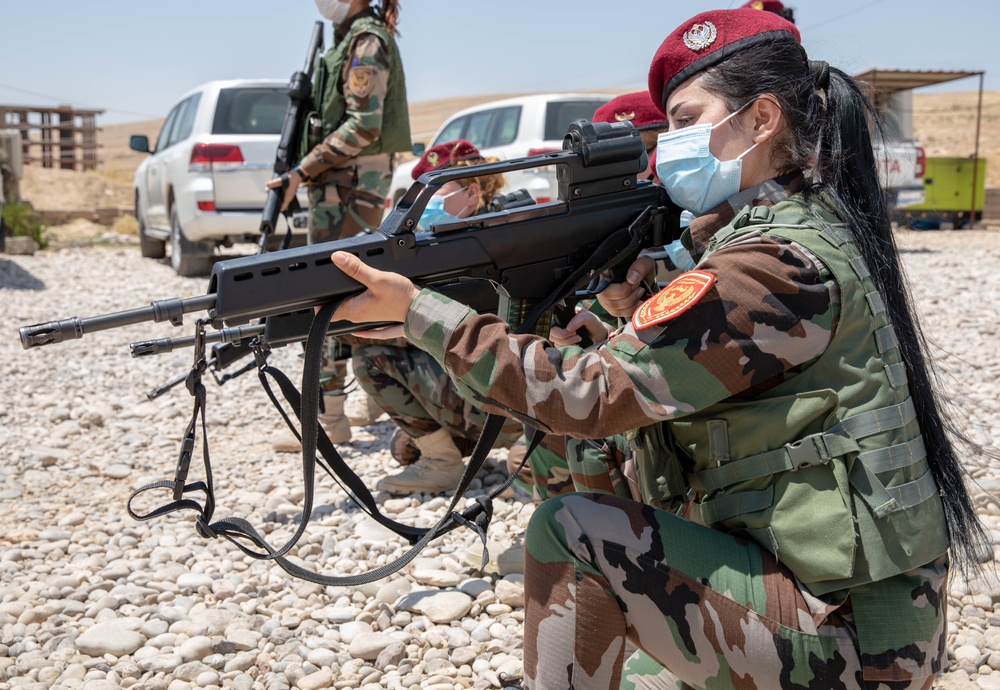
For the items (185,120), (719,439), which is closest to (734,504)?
(719,439)

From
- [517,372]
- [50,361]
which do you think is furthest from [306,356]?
[50,361]

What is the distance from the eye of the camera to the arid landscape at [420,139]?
23.4 meters

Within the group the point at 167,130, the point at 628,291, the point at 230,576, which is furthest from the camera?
the point at 167,130

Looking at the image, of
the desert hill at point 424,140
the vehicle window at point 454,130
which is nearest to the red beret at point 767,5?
the vehicle window at point 454,130

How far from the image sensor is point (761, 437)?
1765mm

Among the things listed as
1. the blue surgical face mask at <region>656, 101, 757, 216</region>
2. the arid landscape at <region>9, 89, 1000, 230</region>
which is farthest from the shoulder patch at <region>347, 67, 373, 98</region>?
the arid landscape at <region>9, 89, 1000, 230</region>

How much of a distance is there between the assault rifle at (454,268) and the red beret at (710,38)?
25 cm

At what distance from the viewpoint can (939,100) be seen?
209 ft

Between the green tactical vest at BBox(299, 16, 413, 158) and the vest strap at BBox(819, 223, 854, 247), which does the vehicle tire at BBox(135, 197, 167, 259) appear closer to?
the green tactical vest at BBox(299, 16, 413, 158)

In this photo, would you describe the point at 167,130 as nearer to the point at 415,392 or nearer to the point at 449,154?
the point at 449,154

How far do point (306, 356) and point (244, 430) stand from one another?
359cm

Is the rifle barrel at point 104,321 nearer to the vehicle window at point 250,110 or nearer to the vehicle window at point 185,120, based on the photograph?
the vehicle window at point 250,110

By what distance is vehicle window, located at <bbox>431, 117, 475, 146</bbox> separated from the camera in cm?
1049

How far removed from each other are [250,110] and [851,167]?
8.72m
